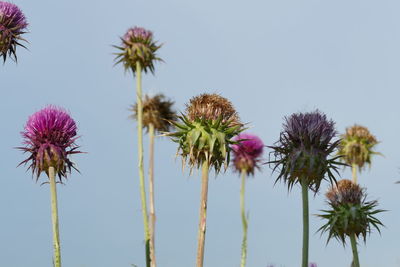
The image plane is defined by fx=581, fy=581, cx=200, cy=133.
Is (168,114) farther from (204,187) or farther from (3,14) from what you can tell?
(204,187)

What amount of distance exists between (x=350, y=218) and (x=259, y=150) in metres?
10.7

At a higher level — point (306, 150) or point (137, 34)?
point (137, 34)

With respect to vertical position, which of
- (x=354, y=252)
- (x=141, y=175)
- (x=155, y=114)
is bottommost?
(x=354, y=252)

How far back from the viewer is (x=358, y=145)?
24.7m

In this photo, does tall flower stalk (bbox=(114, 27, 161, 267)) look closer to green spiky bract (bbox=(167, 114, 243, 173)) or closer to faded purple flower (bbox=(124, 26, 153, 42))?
faded purple flower (bbox=(124, 26, 153, 42))

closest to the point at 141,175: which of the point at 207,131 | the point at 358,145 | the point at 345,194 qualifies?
the point at 207,131

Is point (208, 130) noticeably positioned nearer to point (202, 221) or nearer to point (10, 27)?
point (202, 221)

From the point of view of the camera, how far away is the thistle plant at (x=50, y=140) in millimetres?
11945

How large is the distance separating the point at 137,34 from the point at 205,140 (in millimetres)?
6683

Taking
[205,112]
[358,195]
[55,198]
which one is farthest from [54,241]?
[358,195]

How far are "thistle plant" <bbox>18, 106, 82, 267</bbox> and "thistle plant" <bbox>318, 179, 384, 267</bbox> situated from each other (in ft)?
22.6

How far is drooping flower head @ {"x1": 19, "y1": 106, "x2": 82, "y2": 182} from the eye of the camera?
12.1m

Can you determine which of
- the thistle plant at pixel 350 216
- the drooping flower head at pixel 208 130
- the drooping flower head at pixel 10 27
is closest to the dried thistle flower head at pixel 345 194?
the thistle plant at pixel 350 216

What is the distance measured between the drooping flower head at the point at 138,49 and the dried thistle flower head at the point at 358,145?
1018 centimetres
